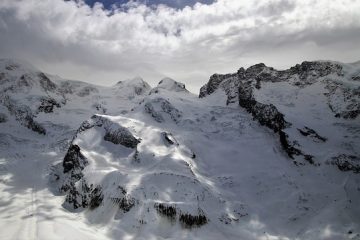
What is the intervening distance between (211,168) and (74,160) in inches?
1024

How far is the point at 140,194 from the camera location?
51.9 m

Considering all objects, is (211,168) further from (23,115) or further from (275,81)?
(23,115)

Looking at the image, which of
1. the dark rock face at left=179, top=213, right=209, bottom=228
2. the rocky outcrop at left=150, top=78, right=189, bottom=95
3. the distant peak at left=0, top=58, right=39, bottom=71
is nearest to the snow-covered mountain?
the dark rock face at left=179, top=213, right=209, bottom=228

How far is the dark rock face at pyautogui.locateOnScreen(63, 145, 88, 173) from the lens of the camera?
214 ft

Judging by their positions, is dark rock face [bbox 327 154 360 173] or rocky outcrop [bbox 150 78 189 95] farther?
rocky outcrop [bbox 150 78 189 95]

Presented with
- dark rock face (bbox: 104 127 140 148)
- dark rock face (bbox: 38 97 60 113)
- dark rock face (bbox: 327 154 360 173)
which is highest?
dark rock face (bbox: 38 97 60 113)

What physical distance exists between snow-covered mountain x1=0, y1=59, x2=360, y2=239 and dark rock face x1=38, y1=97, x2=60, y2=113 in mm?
28773

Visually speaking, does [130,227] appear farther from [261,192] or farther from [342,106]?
[342,106]

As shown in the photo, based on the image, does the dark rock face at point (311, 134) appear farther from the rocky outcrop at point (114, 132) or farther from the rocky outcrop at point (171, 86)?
the rocky outcrop at point (171, 86)

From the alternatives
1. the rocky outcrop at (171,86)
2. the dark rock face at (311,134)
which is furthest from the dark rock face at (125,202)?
the rocky outcrop at (171,86)

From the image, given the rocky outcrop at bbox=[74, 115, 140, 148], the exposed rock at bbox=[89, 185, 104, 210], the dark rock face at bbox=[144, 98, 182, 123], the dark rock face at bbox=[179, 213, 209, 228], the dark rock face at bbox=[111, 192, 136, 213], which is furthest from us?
the dark rock face at bbox=[144, 98, 182, 123]

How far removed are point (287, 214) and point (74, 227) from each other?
96.9 feet

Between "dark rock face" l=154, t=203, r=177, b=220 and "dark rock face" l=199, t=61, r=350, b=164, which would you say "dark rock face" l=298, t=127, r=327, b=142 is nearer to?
"dark rock face" l=199, t=61, r=350, b=164

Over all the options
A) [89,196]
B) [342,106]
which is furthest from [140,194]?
[342,106]
